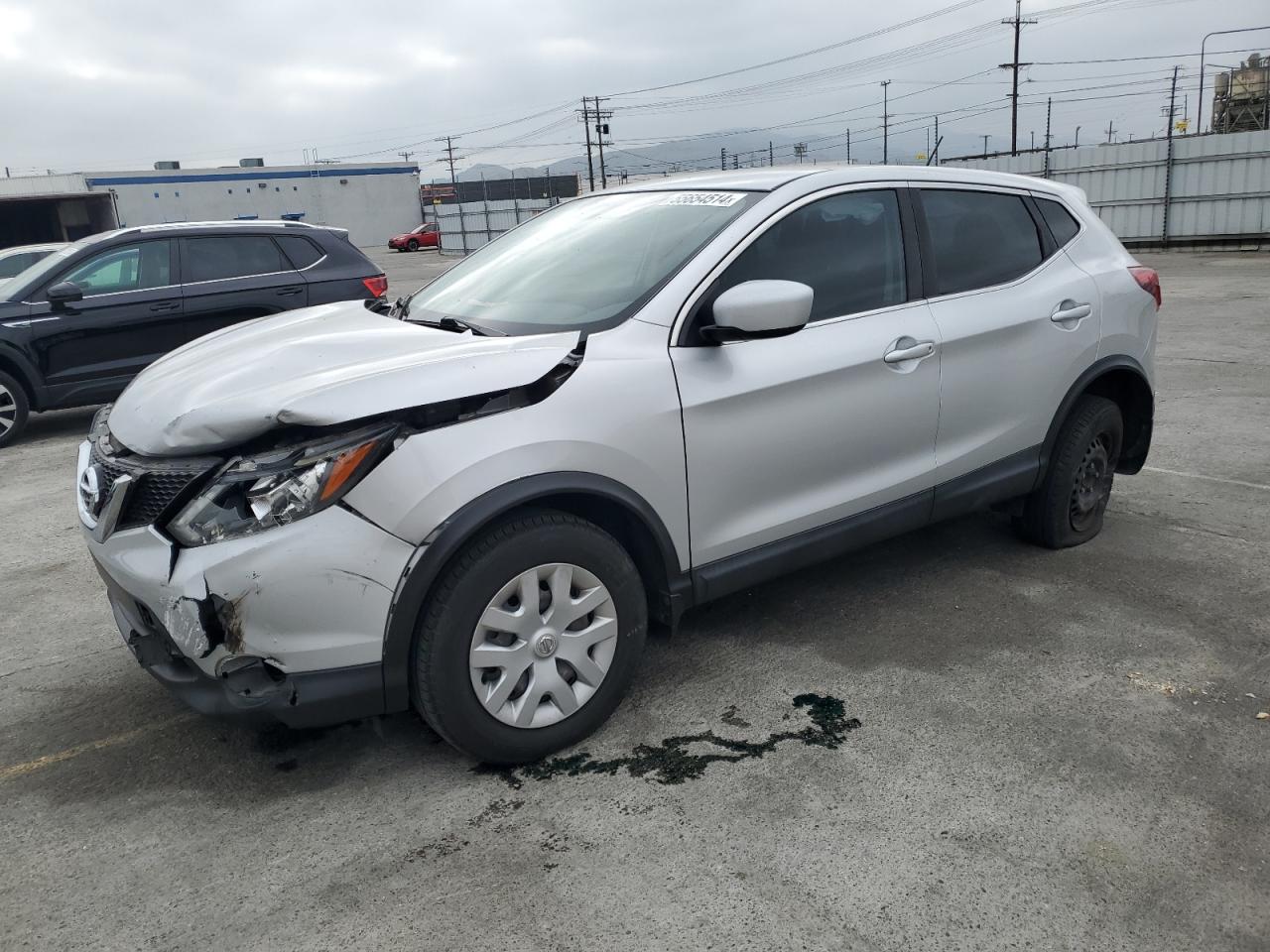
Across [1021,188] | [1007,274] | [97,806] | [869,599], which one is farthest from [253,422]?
[1021,188]

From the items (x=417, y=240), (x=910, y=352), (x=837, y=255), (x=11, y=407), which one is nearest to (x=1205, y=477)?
(x=910, y=352)

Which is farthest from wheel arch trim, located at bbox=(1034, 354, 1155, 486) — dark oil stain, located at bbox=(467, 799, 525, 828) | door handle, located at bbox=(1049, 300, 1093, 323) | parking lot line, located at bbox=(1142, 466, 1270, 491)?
dark oil stain, located at bbox=(467, 799, 525, 828)

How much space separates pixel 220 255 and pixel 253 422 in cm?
657

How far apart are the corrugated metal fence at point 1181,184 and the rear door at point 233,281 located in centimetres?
1921

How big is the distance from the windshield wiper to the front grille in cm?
98

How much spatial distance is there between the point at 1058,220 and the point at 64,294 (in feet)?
23.0

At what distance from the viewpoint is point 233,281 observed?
844cm

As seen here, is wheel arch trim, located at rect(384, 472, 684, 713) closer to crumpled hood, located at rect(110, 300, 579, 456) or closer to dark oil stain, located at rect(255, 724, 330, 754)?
crumpled hood, located at rect(110, 300, 579, 456)

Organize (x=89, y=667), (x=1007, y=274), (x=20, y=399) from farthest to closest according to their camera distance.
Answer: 1. (x=20, y=399)
2. (x=1007, y=274)
3. (x=89, y=667)

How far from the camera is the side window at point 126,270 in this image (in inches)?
318

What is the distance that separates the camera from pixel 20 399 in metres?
8.00

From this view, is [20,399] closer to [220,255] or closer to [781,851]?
[220,255]

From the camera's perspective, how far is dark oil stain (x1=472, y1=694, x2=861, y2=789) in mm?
2988

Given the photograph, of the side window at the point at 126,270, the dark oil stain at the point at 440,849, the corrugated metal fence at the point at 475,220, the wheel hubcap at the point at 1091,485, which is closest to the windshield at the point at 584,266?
the dark oil stain at the point at 440,849
